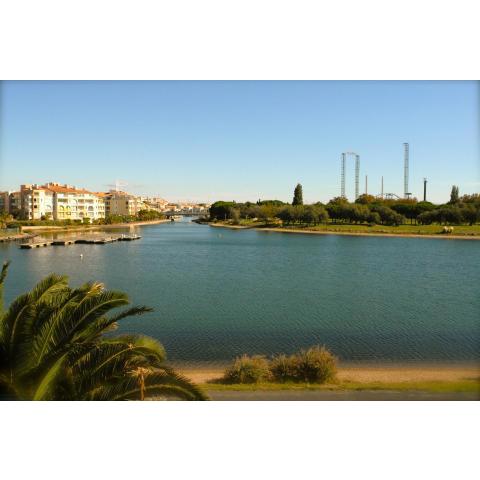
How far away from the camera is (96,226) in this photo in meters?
73.9

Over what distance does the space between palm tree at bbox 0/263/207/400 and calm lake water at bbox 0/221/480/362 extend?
5.63m

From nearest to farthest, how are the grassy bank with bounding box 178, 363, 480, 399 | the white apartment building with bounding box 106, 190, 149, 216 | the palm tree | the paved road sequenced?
the palm tree < the paved road < the grassy bank with bounding box 178, 363, 480, 399 < the white apartment building with bounding box 106, 190, 149, 216

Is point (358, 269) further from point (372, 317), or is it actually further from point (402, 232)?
point (402, 232)

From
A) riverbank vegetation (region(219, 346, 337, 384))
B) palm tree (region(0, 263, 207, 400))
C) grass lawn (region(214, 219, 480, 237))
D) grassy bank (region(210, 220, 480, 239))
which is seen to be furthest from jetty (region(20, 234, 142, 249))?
palm tree (region(0, 263, 207, 400))

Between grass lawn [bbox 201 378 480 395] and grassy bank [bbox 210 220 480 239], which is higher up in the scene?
grassy bank [bbox 210 220 480 239]

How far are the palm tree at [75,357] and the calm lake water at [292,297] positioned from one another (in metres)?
5.63

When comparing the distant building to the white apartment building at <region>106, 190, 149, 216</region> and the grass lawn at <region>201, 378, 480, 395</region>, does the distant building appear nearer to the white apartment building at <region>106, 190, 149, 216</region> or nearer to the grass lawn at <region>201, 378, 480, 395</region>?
the white apartment building at <region>106, 190, 149, 216</region>

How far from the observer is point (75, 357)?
4.34m

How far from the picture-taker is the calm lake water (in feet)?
37.2

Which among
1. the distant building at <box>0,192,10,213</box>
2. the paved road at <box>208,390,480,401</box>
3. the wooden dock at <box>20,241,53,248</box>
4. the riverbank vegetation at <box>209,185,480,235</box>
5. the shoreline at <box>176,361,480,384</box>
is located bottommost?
the shoreline at <box>176,361,480,384</box>

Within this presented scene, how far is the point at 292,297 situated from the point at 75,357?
1399 cm

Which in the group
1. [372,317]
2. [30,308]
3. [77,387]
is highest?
[30,308]
